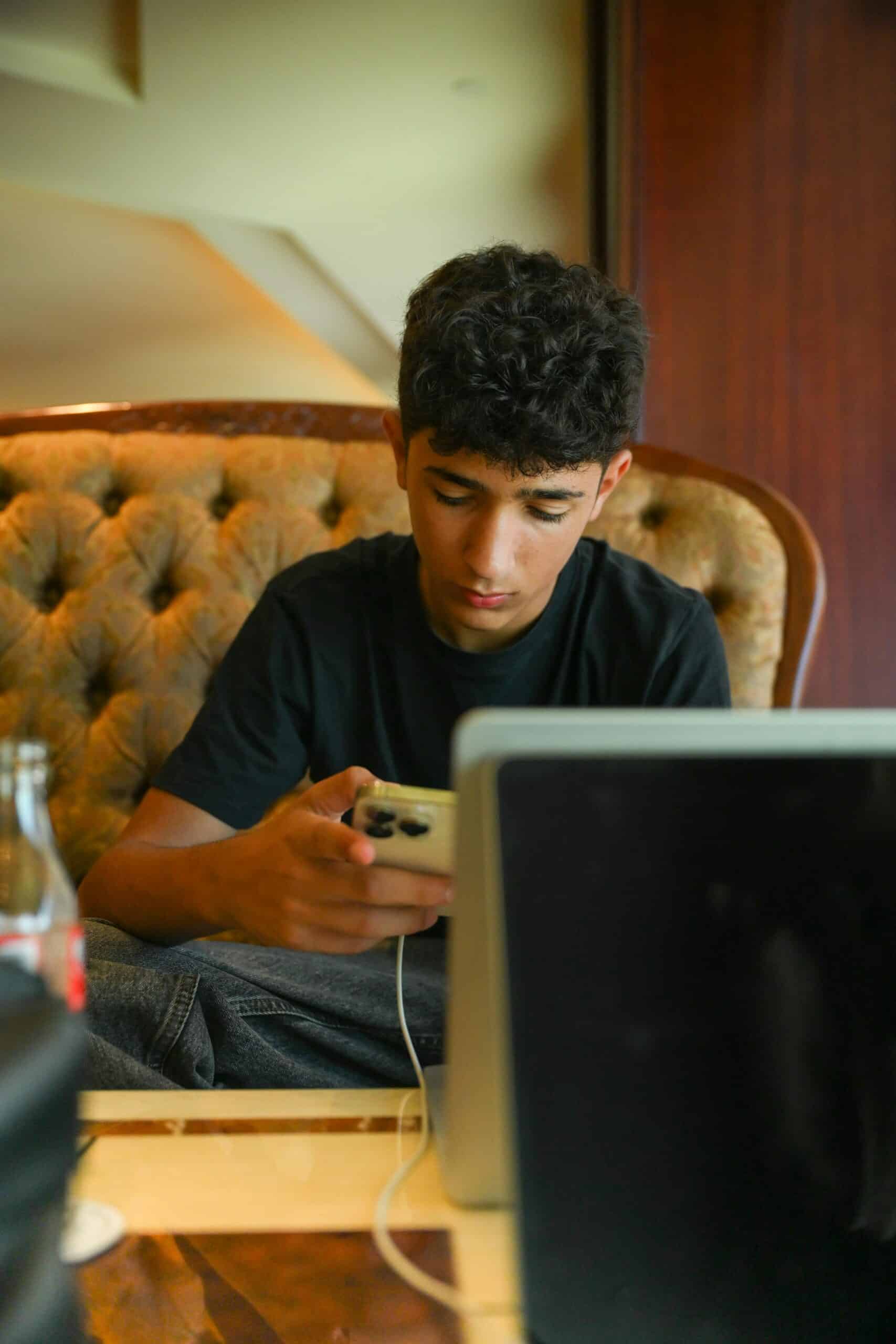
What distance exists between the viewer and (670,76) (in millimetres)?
1707

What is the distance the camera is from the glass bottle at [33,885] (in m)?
0.45

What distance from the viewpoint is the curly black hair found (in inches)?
38.6

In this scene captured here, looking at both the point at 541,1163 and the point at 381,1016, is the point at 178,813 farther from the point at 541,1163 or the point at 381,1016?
the point at 541,1163

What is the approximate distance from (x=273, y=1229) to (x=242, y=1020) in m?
0.32

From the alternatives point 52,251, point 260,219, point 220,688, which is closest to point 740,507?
point 220,688

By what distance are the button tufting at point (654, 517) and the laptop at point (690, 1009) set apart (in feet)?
3.58

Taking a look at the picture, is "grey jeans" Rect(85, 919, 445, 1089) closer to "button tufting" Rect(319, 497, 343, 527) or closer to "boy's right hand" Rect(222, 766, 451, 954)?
"boy's right hand" Rect(222, 766, 451, 954)

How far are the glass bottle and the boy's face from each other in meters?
0.58

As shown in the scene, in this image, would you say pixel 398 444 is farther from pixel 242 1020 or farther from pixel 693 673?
pixel 242 1020

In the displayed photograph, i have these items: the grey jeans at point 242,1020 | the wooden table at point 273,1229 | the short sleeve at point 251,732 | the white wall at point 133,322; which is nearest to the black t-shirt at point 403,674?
the short sleeve at point 251,732

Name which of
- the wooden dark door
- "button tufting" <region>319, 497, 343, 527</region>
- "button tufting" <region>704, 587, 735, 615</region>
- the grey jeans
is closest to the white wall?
the wooden dark door

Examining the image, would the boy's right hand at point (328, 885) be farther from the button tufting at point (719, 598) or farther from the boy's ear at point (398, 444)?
the button tufting at point (719, 598)

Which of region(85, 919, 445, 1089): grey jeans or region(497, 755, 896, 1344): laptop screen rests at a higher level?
→ region(497, 755, 896, 1344): laptop screen

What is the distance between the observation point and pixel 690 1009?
1.30 ft
